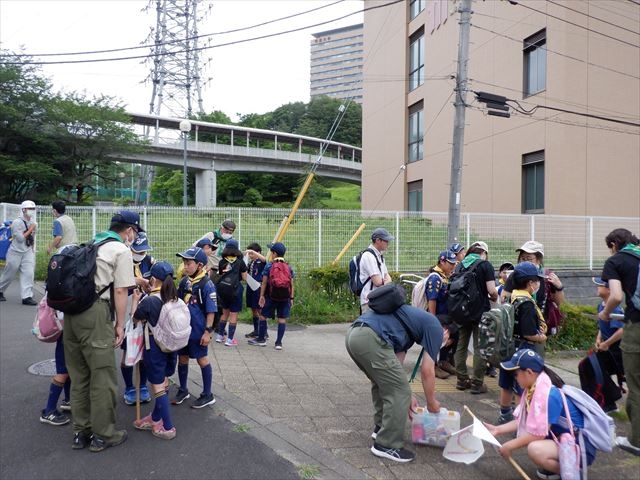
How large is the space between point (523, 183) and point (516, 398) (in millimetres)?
13466

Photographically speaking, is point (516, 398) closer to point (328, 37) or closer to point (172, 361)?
point (172, 361)

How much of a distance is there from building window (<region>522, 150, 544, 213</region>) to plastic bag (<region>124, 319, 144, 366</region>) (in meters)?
15.0

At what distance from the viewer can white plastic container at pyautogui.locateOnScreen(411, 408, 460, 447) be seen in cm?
421

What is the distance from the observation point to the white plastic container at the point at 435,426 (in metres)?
4.21

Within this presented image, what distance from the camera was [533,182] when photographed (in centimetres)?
1703

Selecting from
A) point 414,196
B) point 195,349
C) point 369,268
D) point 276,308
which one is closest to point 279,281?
point 276,308

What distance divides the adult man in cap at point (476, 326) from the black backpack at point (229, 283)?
2.98 meters

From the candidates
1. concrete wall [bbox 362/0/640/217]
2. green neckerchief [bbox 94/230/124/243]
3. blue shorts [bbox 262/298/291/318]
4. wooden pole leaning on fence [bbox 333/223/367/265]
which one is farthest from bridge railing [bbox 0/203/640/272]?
green neckerchief [bbox 94/230/124/243]

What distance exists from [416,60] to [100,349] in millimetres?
22634

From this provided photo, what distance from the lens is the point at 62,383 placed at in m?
4.58

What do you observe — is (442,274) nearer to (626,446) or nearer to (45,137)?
(626,446)

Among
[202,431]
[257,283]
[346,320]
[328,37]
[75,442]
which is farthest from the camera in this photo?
[328,37]

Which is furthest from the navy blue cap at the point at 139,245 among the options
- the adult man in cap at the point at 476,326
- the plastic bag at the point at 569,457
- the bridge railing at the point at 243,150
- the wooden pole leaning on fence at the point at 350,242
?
the bridge railing at the point at 243,150

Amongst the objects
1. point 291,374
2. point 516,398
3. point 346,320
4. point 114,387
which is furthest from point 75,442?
point 346,320
